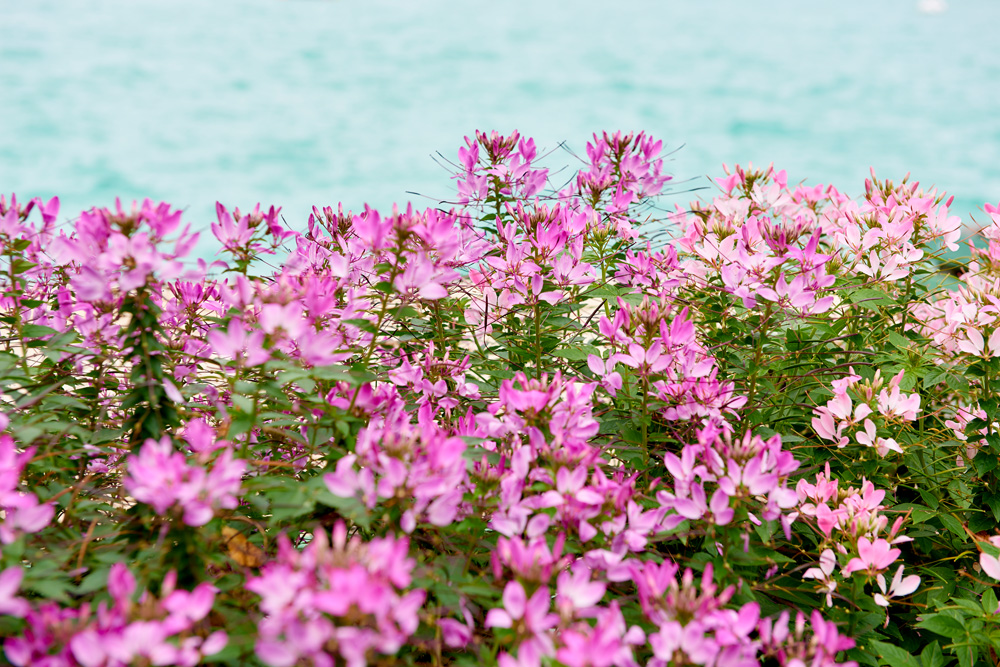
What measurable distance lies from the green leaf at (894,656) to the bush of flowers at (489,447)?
0.21 feet

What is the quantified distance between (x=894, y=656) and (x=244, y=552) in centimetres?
190

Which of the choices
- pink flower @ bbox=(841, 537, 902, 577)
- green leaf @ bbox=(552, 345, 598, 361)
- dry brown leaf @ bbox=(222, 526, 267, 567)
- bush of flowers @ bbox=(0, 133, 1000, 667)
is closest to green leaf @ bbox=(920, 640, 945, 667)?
bush of flowers @ bbox=(0, 133, 1000, 667)

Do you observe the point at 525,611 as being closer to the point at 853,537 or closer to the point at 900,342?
the point at 853,537

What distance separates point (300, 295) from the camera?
1.92 metres

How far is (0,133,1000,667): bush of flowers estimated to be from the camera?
1.41 m

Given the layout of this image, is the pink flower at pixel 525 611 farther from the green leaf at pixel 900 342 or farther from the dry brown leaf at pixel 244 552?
the green leaf at pixel 900 342

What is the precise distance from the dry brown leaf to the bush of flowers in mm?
16

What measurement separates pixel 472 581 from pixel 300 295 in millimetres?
882

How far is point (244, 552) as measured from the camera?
1758 mm

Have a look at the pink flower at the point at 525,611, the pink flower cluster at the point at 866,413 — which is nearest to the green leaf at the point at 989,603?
the pink flower cluster at the point at 866,413

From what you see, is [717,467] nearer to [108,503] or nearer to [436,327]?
[436,327]

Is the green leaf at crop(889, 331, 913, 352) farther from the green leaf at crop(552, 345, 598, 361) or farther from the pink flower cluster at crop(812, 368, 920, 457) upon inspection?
the green leaf at crop(552, 345, 598, 361)

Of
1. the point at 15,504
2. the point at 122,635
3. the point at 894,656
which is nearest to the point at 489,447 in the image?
the point at 122,635

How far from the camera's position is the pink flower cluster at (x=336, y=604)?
1184mm
